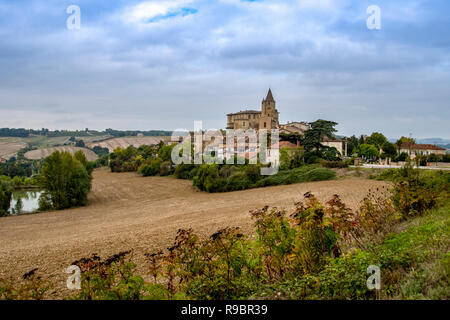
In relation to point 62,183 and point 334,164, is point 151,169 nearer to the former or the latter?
point 62,183

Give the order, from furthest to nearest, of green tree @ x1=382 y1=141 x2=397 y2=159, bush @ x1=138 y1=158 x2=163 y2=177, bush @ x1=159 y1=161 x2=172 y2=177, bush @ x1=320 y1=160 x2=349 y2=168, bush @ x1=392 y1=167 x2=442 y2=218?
bush @ x1=138 y1=158 x2=163 y2=177, bush @ x1=159 y1=161 x2=172 y2=177, green tree @ x1=382 y1=141 x2=397 y2=159, bush @ x1=320 y1=160 x2=349 y2=168, bush @ x1=392 y1=167 x2=442 y2=218

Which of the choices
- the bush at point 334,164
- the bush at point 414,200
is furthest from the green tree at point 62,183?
the bush at point 414,200

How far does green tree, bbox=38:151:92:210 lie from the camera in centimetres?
3012

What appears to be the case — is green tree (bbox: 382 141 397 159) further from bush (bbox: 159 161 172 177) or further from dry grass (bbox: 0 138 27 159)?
dry grass (bbox: 0 138 27 159)

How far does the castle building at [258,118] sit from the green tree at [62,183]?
145 ft

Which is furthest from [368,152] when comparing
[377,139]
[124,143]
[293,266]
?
[124,143]

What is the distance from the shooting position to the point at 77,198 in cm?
3125

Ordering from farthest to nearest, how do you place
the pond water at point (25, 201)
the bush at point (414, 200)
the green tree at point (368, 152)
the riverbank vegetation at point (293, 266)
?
the green tree at point (368, 152), the pond water at point (25, 201), the bush at point (414, 200), the riverbank vegetation at point (293, 266)

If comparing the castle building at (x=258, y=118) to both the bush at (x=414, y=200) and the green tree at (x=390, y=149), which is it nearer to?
the green tree at (x=390, y=149)

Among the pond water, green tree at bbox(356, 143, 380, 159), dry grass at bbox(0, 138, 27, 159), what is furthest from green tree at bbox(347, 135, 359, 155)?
dry grass at bbox(0, 138, 27, 159)

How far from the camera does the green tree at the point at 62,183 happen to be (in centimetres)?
3012

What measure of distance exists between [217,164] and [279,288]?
3324cm

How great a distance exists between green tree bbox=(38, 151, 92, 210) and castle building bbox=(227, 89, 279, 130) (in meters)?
44.2
